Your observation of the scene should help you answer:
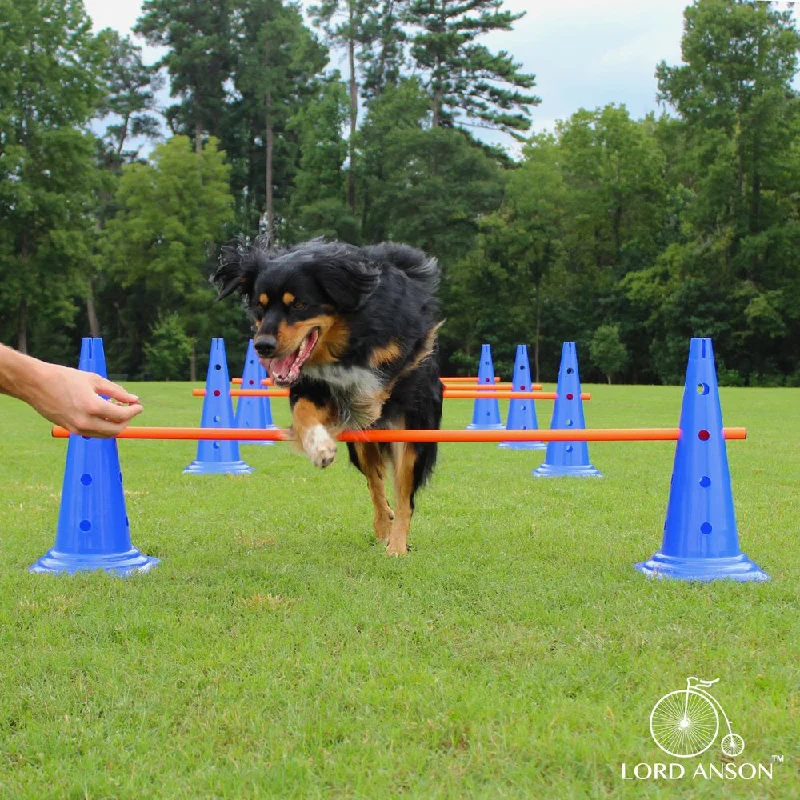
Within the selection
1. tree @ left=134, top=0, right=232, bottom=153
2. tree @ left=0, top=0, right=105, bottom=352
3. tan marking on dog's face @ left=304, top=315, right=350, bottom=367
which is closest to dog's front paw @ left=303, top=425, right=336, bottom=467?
tan marking on dog's face @ left=304, top=315, right=350, bottom=367

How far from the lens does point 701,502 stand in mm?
4434

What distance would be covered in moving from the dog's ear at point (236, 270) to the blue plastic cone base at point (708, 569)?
2.74 m

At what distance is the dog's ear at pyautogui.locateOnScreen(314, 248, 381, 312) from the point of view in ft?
15.7

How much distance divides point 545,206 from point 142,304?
67.5ft

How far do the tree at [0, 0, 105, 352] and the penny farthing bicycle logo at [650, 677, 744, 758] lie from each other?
3623cm

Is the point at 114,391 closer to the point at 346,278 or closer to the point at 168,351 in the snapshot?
the point at 346,278

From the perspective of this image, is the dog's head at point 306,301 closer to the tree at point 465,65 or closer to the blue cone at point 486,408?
the blue cone at point 486,408

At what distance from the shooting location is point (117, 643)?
135 inches

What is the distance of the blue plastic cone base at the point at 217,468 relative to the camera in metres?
8.59

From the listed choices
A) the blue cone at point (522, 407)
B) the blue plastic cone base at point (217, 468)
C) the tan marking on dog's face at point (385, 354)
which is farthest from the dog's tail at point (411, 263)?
the blue cone at point (522, 407)

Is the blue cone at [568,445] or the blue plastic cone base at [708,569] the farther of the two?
the blue cone at [568,445]

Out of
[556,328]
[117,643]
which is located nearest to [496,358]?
[556,328]

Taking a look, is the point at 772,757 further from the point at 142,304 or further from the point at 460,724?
the point at 142,304

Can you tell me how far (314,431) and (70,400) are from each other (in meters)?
2.51
